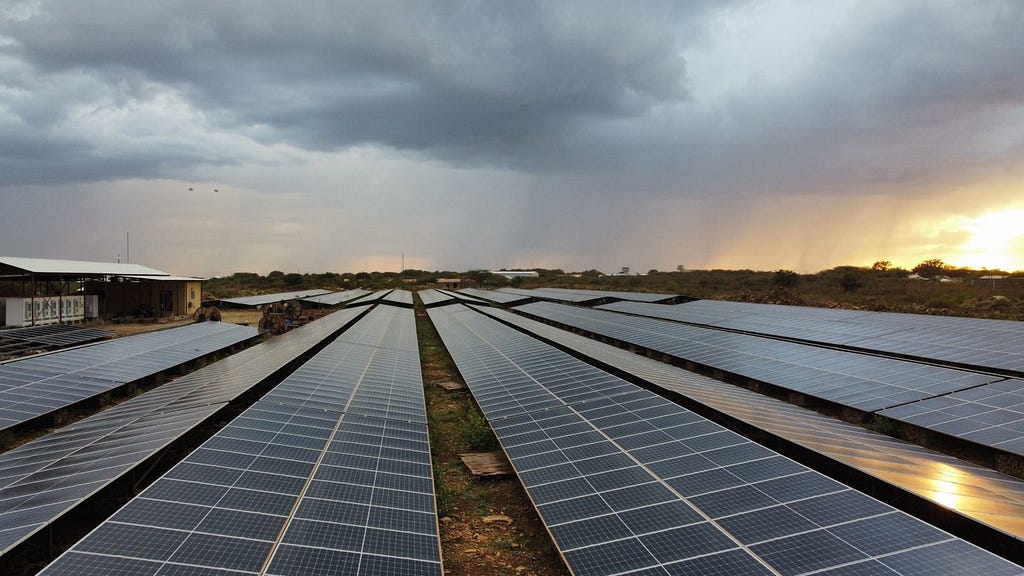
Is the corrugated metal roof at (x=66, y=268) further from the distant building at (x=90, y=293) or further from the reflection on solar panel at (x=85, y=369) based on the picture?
the reflection on solar panel at (x=85, y=369)

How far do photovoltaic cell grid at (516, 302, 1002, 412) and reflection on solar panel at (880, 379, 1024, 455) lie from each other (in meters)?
0.53

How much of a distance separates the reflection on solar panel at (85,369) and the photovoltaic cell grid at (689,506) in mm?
13389

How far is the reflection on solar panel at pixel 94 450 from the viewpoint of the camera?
7.62m

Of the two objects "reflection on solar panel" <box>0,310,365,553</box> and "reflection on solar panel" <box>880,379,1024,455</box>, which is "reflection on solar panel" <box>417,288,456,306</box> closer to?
"reflection on solar panel" <box>0,310,365,553</box>

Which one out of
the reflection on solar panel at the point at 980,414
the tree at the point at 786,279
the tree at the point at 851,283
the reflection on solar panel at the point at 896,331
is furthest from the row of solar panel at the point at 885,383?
the tree at the point at 786,279

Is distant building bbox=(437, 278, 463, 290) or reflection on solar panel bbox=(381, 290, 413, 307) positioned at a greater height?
distant building bbox=(437, 278, 463, 290)

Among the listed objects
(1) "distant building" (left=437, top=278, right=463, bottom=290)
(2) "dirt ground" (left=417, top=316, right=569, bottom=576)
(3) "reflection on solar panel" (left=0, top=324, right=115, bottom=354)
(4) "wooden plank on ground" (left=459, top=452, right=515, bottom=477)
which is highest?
(1) "distant building" (left=437, top=278, right=463, bottom=290)

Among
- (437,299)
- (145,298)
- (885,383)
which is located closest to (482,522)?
(885,383)

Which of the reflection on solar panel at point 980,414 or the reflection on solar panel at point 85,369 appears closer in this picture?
the reflection on solar panel at point 980,414

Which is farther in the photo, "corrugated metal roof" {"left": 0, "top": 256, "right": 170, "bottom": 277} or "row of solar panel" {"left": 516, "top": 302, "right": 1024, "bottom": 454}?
"corrugated metal roof" {"left": 0, "top": 256, "right": 170, "bottom": 277}

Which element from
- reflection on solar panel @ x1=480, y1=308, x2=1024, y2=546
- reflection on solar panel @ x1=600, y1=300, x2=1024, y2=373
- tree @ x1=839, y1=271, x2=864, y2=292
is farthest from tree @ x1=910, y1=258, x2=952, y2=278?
reflection on solar panel @ x1=480, y1=308, x2=1024, y2=546

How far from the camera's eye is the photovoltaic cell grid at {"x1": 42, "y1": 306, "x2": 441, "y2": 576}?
6273 mm

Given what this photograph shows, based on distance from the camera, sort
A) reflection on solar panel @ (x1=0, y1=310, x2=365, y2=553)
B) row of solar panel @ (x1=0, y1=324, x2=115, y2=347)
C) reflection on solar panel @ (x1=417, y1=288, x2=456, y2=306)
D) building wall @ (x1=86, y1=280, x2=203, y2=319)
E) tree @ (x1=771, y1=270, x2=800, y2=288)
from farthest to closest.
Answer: tree @ (x1=771, y1=270, x2=800, y2=288)
reflection on solar panel @ (x1=417, y1=288, x2=456, y2=306)
building wall @ (x1=86, y1=280, x2=203, y2=319)
row of solar panel @ (x1=0, y1=324, x2=115, y2=347)
reflection on solar panel @ (x1=0, y1=310, x2=365, y2=553)

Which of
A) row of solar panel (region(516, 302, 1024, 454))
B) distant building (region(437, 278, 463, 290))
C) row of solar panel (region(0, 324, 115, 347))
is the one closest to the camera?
row of solar panel (region(516, 302, 1024, 454))
